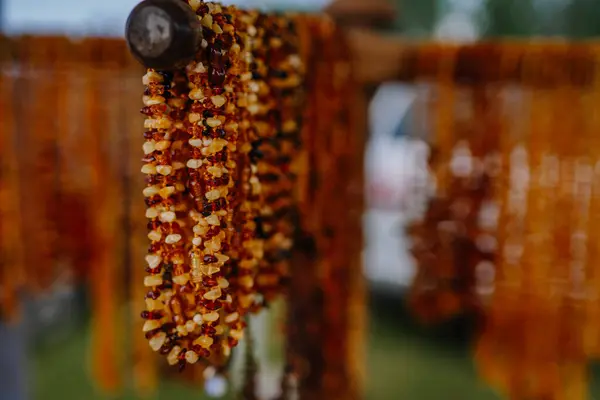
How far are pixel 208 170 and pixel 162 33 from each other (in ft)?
0.50

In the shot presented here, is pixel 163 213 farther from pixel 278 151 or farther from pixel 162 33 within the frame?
pixel 278 151

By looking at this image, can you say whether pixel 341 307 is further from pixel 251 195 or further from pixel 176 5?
pixel 176 5

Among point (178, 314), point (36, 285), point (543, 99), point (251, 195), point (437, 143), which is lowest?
point (36, 285)

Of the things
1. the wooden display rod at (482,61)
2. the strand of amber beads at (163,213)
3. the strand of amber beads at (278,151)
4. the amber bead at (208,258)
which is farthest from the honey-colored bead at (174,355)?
the wooden display rod at (482,61)

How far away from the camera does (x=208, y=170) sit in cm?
66

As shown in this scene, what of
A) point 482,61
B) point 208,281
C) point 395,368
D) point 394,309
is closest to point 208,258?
point 208,281

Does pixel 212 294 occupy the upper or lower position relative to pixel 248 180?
lower

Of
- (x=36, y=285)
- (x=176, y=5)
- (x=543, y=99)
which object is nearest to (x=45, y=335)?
(x=36, y=285)

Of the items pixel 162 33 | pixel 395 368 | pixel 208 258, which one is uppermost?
pixel 162 33

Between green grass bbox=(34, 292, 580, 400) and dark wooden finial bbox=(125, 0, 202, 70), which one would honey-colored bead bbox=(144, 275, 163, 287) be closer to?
dark wooden finial bbox=(125, 0, 202, 70)

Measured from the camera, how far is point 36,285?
171 cm

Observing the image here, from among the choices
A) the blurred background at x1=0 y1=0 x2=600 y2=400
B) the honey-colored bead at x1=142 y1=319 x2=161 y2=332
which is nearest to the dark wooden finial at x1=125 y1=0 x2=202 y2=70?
the honey-colored bead at x1=142 y1=319 x2=161 y2=332

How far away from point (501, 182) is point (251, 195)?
0.90 metres

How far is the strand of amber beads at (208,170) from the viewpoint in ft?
2.15
